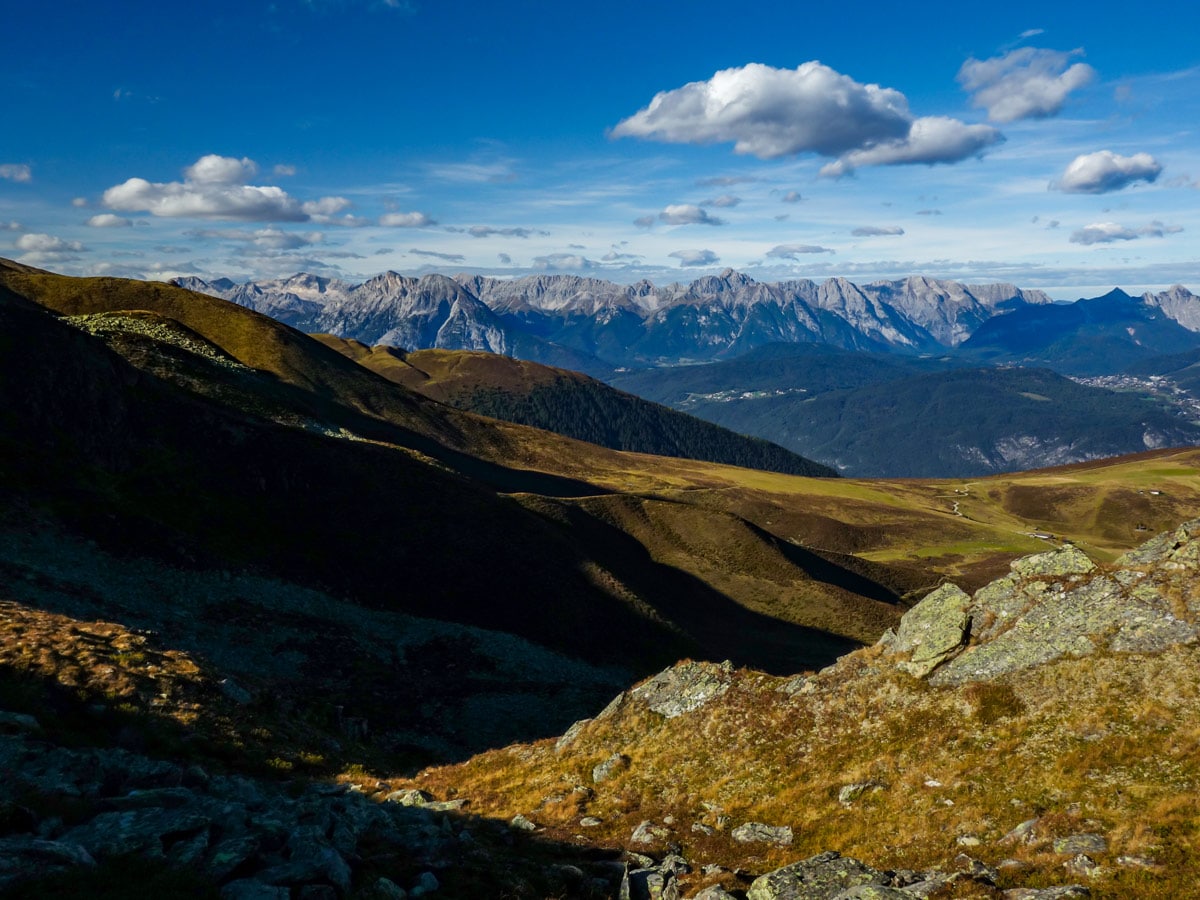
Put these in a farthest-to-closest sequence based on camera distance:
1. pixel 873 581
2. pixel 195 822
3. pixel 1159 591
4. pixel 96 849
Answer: pixel 873 581 < pixel 1159 591 < pixel 195 822 < pixel 96 849

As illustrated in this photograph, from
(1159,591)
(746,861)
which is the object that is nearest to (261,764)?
(746,861)

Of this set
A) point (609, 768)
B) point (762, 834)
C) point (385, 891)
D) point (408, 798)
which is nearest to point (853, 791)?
point (762, 834)

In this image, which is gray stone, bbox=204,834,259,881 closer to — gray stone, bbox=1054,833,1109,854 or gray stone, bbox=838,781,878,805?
gray stone, bbox=838,781,878,805

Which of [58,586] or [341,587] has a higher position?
[58,586]

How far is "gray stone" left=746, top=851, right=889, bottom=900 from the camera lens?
1797 cm

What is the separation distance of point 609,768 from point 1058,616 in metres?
20.6

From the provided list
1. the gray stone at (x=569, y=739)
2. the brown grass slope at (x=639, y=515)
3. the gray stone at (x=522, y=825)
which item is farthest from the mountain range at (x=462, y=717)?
the brown grass slope at (x=639, y=515)

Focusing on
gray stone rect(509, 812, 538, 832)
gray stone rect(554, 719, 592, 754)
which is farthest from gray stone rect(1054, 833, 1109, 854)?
gray stone rect(554, 719, 592, 754)

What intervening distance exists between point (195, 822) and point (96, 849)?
7.19 feet

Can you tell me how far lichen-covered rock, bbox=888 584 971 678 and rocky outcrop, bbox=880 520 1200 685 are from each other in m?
0.04

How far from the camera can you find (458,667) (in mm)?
59406

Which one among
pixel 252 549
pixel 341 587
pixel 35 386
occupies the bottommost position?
pixel 341 587

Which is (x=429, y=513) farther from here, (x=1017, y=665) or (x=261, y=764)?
(x=1017, y=665)

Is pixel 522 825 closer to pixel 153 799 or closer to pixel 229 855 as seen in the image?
pixel 229 855
